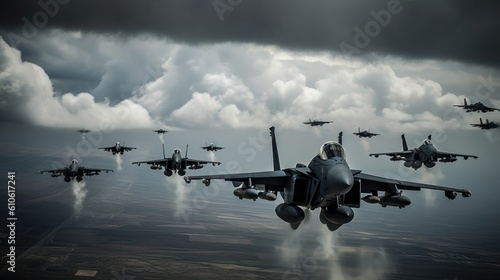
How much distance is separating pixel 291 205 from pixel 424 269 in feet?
547

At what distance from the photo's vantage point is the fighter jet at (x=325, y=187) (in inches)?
964

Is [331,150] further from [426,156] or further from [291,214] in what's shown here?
[426,156]

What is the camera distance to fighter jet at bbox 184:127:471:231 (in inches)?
964

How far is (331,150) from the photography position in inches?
1035

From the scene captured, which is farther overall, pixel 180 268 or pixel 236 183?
pixel 180 268

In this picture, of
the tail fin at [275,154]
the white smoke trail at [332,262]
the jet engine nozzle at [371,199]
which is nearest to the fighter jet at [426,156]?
the tail fin at [275,154]

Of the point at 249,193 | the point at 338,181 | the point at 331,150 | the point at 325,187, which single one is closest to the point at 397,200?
the point at 331,150

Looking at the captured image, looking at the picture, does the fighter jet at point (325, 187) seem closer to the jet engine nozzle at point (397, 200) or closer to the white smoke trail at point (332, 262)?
the jet engine nozzle at point (397, 200)

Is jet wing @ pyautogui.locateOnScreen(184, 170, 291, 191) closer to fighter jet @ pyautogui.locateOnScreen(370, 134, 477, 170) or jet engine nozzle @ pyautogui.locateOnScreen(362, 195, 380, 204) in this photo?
jet engine nozzle @ pyautogui.locateOnScreen(362, 195, 380, 204)

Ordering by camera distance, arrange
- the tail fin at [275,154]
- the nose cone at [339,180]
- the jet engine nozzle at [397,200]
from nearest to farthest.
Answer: the nose cone at [339,180] < the jet engine nozzle at [397,200] < the tail fin at [275,154]

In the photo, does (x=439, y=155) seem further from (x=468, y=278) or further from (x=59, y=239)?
(x=59, y=239)

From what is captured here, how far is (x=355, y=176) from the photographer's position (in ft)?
88.2

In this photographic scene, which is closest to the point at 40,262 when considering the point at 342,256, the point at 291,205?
the point at 342,256

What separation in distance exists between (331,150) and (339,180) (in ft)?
11.3
